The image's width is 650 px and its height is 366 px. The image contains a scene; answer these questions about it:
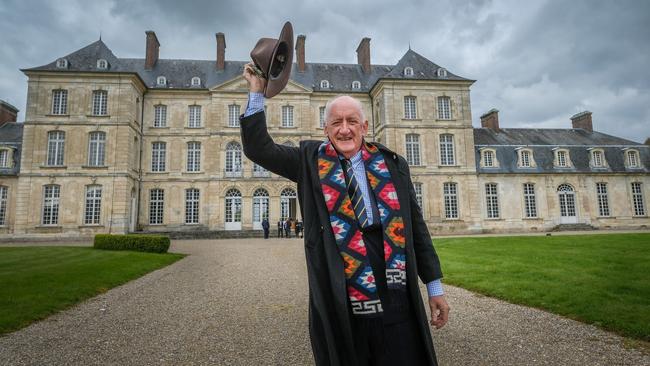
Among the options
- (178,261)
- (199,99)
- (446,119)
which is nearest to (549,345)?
(178,261)

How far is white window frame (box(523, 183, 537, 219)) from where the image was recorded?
24.0 metres

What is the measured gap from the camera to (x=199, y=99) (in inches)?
960

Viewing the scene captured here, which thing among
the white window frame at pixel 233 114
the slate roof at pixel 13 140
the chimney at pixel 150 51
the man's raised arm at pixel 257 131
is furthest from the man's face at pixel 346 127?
the chimney at pixel 150 51

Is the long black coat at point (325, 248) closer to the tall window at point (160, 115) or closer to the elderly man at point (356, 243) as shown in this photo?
the elderly man at point (356, 243)

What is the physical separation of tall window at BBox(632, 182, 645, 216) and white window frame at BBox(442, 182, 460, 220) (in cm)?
1205

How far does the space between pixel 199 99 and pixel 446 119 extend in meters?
15.7

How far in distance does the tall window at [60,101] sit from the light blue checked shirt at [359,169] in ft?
81.5

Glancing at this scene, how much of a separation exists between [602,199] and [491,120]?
8.62 metres

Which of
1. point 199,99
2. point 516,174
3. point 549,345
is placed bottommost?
point 549,345

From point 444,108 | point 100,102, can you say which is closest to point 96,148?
point 100,102

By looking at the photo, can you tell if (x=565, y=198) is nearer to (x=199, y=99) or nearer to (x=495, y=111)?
(x=495, y=111)

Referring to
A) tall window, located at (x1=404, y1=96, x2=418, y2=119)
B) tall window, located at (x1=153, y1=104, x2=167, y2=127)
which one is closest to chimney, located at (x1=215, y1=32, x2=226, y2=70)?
tall window, located at (x1=153, y1=104, x2=167, y2=127)

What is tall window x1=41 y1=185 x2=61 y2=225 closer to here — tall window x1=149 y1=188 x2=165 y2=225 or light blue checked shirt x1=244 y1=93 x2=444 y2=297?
tall window x1=149 y1=188 x2=165 y2=225

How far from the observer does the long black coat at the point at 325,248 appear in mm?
1578
